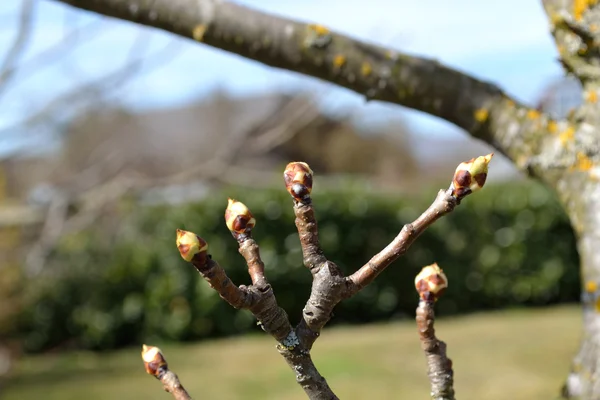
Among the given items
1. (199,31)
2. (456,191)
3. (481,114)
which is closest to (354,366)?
(481,114)

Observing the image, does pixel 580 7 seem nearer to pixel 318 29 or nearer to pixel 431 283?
pixel 318 29

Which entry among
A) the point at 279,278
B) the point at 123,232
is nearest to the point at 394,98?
→ the point at 279,278

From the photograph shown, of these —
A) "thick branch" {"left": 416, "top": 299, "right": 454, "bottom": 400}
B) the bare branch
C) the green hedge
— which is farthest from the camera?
the green hedge

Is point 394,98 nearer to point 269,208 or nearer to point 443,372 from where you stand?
point 443,372

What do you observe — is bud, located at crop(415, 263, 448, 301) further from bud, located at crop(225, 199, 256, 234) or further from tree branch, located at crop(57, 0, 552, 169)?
tree branch, located at crop(57, 0, 552, 169)

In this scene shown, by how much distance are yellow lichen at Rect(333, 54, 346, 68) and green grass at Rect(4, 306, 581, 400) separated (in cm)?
487

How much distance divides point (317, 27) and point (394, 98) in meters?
0.33

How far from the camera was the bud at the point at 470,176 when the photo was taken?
0.92 metres

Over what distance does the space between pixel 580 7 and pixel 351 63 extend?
67 cm

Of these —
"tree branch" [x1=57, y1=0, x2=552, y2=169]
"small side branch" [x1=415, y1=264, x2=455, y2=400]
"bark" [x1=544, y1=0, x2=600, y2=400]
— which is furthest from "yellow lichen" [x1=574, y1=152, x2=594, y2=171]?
"small side branch" [x1=415, y1=264, x2=455, y2=400]

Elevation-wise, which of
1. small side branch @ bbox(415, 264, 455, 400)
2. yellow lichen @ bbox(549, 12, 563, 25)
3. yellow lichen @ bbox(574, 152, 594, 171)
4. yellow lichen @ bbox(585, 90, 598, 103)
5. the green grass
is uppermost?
yellow lichen @ bbox(549, 12, 563, 25)

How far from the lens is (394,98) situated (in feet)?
6.74

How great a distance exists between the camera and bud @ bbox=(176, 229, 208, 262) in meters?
0.82

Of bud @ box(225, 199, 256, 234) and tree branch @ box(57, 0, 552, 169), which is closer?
bud @ box(225, 199, 256, 234)
